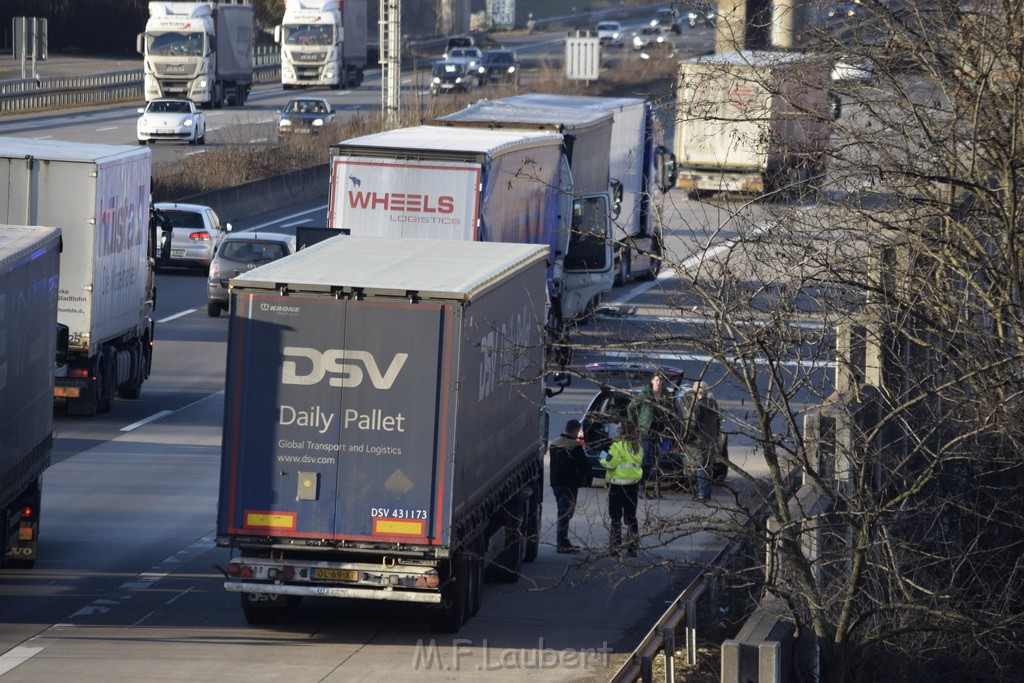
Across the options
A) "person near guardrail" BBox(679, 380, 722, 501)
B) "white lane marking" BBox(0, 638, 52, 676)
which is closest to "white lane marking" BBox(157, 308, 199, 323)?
"white lane marking" BBox(0, 638, 52, 676)

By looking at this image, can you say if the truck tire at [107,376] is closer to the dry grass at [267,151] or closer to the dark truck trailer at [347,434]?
the dark truck trailer at [347,434]

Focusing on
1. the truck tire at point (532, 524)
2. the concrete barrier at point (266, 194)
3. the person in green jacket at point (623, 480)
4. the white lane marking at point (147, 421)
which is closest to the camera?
the person in green jacket at point (623, 480)

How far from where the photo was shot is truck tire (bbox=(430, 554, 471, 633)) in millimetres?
14266

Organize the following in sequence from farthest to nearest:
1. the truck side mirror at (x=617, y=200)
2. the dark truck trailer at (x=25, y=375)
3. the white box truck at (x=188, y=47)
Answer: the white box truck at (x=188, y=47)
the dark truck trailer at (x=25, y=375)
the truck side mirror at (x=617, y=200)

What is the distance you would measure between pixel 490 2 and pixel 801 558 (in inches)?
4705

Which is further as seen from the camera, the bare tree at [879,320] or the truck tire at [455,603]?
the truck tire at [455,603]

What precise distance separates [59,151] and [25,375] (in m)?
8.64

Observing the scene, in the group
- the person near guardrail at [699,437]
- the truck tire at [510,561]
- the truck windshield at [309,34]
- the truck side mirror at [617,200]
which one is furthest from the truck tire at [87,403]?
the truck windshield at [309,34]

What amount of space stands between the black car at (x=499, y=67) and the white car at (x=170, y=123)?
79.5 ft

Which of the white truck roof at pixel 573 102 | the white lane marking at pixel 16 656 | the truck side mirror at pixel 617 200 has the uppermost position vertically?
the white truck roof at pixel 573 102

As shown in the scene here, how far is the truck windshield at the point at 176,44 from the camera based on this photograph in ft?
→ 224

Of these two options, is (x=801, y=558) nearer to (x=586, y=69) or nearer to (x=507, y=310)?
(x=507, y=310)

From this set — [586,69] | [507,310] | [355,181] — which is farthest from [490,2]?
[507,310]

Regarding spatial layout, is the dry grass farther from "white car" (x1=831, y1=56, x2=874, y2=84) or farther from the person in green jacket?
"white car" (x1=831, y1=56, x2=874, y2=84)
